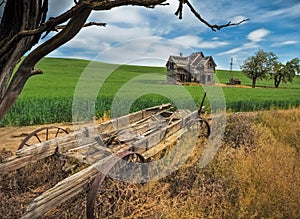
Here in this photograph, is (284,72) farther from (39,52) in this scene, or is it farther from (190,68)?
(39,52)

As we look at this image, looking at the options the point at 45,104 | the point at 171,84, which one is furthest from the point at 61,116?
the point at 171,84

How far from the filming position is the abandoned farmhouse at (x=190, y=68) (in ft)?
63.9

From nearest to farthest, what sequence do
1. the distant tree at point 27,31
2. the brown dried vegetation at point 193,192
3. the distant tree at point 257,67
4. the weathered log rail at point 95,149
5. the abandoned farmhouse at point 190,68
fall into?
the distant tree at point 27,31, the weathered log rail at point 95,149, the brown dried vegetation at point 193,192, the abandoned farmhouse at point 190,68, the distant tree at point 257,67

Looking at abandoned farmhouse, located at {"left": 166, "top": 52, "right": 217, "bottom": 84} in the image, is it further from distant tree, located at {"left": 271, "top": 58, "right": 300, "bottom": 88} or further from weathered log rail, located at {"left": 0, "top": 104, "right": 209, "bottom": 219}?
distant tree, located at {"left": 271, "top": 58, "right": 300, "bottom": 88}

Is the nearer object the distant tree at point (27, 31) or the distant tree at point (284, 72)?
the distant tree at point (27, 31)

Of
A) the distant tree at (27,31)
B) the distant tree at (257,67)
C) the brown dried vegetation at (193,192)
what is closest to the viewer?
the distant tree at (27,31)

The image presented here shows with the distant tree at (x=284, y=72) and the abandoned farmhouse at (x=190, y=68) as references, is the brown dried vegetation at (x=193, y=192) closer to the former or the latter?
the abandoned farmhouse at (x=190, y=68)

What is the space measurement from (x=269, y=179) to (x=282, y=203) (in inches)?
16.3

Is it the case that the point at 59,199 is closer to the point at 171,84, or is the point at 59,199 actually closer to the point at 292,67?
A: the point at 171,84

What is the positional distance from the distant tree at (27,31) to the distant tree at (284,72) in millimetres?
50492

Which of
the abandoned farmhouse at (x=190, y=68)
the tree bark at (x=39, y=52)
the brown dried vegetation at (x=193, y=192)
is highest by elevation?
the abandoned farmhouse at (x=190, y=68)

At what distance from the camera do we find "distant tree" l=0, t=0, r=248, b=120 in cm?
184

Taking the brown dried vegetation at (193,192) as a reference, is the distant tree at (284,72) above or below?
above

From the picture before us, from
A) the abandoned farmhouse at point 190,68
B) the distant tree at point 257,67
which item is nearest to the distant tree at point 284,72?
the distant tree at point 257,67
